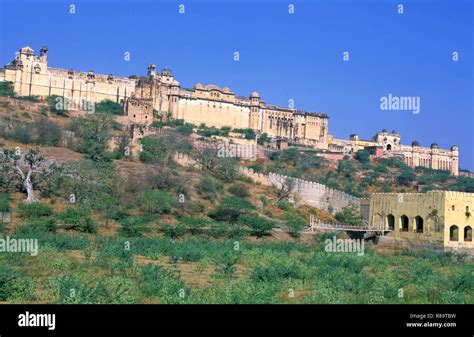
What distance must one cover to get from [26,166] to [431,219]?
2064 cm

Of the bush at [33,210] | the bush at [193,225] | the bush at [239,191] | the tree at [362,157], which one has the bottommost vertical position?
the bush at [193,225]

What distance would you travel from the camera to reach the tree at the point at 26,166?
30334 millimetres

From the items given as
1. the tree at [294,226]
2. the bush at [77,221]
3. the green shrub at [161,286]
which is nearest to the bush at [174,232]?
the bush at [77,221]

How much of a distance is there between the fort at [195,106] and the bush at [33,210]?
81.7 feet

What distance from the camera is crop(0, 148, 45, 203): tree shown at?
3033 centimetres

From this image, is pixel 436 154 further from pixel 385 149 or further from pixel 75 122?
pixel 75 122

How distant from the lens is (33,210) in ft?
90.1

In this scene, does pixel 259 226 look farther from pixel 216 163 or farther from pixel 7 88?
pixel 7 88

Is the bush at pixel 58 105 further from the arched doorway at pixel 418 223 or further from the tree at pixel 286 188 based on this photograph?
the arched doorway at pixel 418 223

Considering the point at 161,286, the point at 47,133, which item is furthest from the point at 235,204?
the point at 161,286

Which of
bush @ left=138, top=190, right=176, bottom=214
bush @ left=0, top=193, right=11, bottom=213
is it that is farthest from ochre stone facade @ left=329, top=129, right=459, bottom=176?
bush @ left=0, top=193, right=11, bottom=213

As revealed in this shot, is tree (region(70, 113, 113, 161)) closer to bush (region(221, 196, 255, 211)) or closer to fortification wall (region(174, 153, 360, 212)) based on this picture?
fortification wall (region(174, 153, 360, 212))
